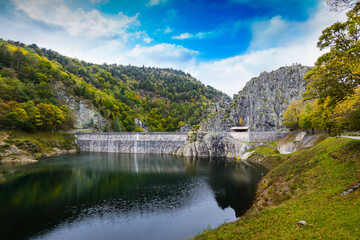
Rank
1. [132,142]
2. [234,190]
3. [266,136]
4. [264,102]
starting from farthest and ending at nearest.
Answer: [264,102], [132,142], [266,136], [234,190]

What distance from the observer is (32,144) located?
6369 centimetres

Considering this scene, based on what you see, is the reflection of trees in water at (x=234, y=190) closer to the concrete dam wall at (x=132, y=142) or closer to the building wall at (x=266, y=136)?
the building wall at (x=266, y=136)

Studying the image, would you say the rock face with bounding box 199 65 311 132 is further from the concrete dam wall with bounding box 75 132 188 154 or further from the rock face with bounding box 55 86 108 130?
the rock face with bounding box 55 86 108 130

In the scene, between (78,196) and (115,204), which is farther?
(78,196)

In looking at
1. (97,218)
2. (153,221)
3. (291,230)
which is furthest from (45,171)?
(291,230)

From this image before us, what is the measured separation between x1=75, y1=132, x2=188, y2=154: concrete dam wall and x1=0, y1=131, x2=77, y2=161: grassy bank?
7.10 m

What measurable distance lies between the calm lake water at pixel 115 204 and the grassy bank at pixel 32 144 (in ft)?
51.4

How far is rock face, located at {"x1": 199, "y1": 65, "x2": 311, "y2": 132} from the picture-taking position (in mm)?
90688

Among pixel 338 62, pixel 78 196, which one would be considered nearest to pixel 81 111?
pixel 78 196

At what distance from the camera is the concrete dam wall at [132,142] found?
88.8 m

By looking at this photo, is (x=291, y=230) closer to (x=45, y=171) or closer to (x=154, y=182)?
(x=154, y=182)

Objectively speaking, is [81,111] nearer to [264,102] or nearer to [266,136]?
[266,136]

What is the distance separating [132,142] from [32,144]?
38356 mm

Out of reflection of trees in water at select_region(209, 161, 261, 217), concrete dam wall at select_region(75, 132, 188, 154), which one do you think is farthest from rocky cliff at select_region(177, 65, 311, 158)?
reflection of trees in water at select_region(209, 161, 261, 217)
